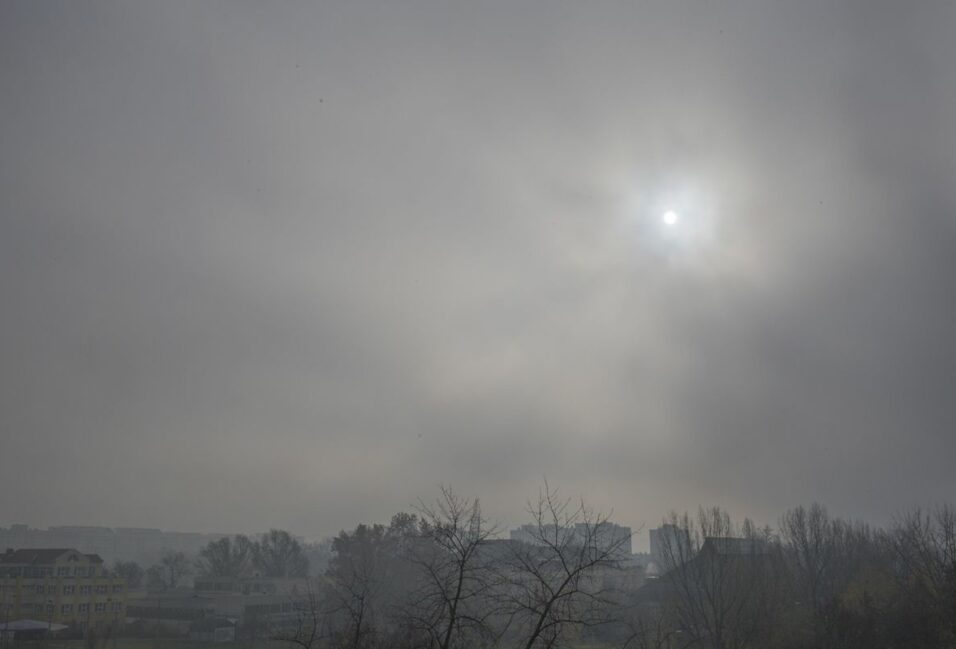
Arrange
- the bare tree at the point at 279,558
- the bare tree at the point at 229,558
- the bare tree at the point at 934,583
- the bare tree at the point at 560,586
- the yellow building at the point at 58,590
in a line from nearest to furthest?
the bare tree at the point at 560,586 → the bare tree at the point at 934,583 → the yellow building at the point at 58,590 → the bare tree at the point at 229,558 → the bare tree at the point at 279,558

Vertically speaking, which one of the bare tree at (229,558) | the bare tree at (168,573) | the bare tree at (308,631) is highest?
the bare tree at (308,631)

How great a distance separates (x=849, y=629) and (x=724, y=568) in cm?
1005

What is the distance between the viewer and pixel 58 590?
209 feet

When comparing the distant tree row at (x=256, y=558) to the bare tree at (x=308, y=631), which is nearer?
the bare tree at (x=308, y=631)

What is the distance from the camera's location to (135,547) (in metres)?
187

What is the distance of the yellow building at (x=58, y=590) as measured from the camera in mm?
61562

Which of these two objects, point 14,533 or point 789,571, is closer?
point 789,571

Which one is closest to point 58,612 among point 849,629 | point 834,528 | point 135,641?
point 135,641

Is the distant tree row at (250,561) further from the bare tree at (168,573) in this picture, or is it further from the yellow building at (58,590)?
the yellow building at (58,590)

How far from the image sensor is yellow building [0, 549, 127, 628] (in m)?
61.6

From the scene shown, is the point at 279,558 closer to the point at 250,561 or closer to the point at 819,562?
the point at 250,561

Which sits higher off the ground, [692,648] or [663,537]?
[663,537]

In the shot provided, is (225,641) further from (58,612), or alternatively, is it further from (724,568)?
(724,568)

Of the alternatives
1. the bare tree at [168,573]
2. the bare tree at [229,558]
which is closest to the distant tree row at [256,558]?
the bare tree at [229,558]
